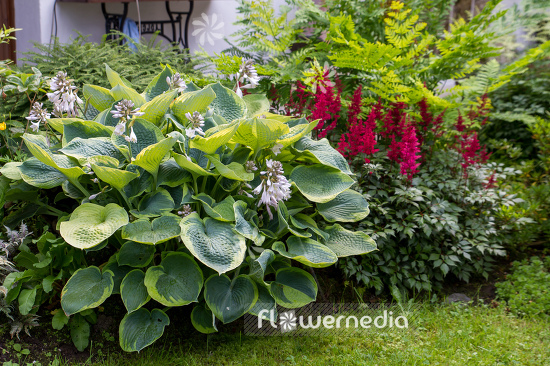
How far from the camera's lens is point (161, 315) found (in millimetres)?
1911

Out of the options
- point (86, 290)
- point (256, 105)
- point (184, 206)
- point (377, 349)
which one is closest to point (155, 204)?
point (184, 206)

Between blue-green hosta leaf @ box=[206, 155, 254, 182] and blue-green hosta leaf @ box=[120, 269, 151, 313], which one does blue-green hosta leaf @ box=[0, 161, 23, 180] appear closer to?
blue-green hosta leaf @ box=[120, 269, 151, 313]

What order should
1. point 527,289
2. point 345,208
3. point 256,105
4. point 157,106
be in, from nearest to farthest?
point 157,106, point 345,208, point 256,105, point 527,289

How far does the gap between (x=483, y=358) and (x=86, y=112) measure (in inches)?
101

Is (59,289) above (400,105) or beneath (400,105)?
beneath

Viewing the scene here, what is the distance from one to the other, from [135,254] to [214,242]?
43 centimetres

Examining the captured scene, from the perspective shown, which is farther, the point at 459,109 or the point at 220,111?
the point at 459,109

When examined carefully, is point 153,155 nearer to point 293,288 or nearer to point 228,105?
point 228,105

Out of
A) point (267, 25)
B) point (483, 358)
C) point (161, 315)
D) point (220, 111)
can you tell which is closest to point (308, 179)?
point (220, 111)

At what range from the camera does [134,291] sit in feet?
6.02

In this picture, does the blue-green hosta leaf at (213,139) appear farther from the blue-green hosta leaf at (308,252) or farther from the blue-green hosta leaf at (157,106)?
the blue-green hosta leaf at (308,252)

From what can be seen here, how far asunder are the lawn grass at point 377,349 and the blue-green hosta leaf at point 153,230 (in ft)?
1.99

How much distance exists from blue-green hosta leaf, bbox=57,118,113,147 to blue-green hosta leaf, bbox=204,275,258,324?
36.7 inches

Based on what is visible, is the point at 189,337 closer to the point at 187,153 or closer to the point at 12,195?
the point at 187,153
